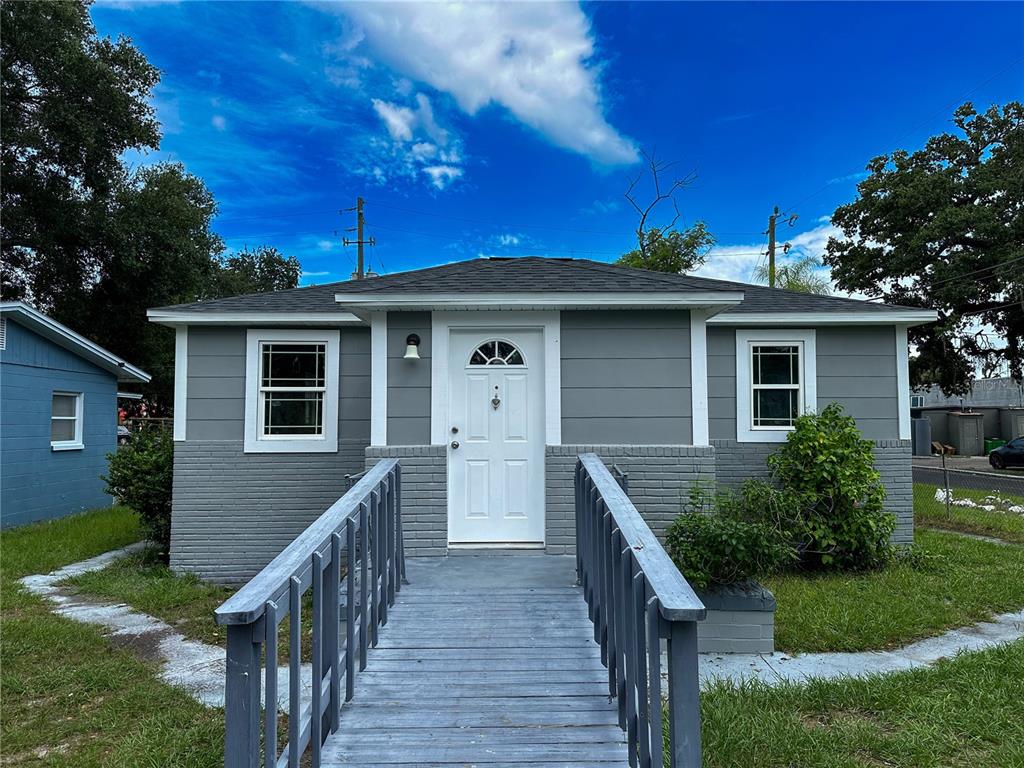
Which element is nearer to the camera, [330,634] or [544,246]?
[330,634]

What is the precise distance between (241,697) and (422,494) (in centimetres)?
304

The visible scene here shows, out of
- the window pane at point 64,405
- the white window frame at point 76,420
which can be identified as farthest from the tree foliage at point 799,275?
the window pane at point 64,405

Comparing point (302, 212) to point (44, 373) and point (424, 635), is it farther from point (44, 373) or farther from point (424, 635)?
point (424, 635)

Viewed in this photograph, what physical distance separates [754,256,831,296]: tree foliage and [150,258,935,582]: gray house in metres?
12.9

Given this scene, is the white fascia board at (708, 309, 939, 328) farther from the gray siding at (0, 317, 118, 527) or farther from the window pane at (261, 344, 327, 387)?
the gray siding at (0, 317, 118, 527)

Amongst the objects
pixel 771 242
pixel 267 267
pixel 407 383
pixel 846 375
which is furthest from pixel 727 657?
pixel 267 267

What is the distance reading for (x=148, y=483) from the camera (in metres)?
6.63

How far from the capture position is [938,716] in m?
2.93

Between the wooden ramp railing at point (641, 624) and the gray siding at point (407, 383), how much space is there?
180 centimetres

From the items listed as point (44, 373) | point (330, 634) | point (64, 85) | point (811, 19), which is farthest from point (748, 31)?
point (64, 85)

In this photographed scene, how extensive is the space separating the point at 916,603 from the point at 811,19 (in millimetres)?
8166

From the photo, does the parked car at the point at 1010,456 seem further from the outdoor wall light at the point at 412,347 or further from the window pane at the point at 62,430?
the window pane at the point at 62,430

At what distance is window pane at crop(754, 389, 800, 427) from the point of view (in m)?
6.76

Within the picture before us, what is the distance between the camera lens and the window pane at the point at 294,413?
6.38 metres
